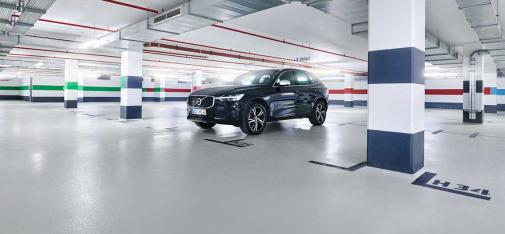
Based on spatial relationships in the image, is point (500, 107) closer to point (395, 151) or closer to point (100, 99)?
point (395, 151)

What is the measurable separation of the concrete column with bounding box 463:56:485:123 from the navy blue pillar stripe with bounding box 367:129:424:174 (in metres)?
9.05

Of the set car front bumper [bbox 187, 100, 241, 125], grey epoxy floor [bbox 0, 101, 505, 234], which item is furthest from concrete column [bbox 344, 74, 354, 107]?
grey epoxy floor [bbox 0, 101, 505, 234]

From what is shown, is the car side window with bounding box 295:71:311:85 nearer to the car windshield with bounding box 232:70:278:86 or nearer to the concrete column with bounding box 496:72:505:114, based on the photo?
the car windshield with bounding box 232:70:278:86

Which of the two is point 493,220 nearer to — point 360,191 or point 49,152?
point 360,191

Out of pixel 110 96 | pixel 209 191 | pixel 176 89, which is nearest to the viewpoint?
pixel 209 191

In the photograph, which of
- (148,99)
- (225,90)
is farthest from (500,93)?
(148,99)

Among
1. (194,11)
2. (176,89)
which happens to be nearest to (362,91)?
(176,89)

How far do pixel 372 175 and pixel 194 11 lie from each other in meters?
4.21

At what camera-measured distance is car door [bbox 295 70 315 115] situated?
259 inches

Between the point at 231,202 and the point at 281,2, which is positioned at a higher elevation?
the point at 281,2

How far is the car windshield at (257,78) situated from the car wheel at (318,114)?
1700 mm

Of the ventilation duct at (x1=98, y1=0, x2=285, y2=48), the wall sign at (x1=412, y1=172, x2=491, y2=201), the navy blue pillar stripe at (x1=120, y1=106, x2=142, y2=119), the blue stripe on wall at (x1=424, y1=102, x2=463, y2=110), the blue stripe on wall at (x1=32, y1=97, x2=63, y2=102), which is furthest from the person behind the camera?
the blue stripe on wall at (x1=32, y1=97, x2=63, y2=102)

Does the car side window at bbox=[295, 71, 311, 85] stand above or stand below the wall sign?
above

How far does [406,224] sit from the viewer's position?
183 centimetres
